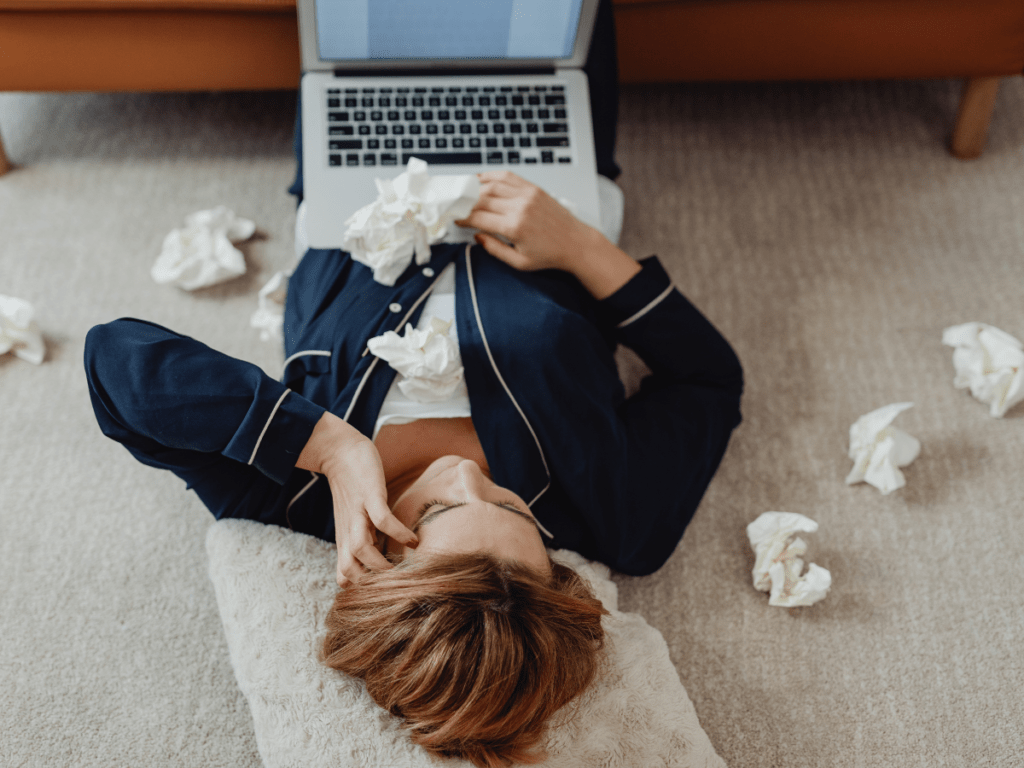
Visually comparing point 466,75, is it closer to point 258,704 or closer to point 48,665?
point 258,704

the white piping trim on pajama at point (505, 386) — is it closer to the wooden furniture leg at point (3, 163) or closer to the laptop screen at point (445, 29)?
the laptop screen at point (445, 29)

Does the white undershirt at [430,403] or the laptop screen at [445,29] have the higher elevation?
the laptop screen at [445,29]

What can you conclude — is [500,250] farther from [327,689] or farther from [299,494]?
[327,689]

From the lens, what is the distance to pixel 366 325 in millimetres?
1075

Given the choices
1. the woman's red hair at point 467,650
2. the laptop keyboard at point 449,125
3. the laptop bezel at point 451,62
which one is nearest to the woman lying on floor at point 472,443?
the woman's red hair at point 467,650

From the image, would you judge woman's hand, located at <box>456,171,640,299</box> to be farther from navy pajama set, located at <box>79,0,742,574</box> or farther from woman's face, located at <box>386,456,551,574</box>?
woman's face, located at <box>386,456,551,574</box>

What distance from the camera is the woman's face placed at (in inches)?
34.9

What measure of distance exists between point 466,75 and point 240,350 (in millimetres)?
621

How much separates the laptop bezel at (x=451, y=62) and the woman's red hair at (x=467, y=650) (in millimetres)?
781

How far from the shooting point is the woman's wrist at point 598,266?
1.15 meters

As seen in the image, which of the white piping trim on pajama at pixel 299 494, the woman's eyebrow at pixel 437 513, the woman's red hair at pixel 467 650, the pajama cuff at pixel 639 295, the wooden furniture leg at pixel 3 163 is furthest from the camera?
the wooden furniture leg at pixel 3 163

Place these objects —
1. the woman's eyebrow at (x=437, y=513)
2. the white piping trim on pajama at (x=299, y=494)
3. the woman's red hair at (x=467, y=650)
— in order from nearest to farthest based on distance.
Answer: the woman's red hair at (x=467, y=650) → the woman's eyebrow at (x=437, y=513) → the white piping trim on pajama at (x=299, y=494)

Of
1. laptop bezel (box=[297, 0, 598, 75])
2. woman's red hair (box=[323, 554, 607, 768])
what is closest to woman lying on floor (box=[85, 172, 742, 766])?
woman's red hair (box=[323, 554, 607, 768])

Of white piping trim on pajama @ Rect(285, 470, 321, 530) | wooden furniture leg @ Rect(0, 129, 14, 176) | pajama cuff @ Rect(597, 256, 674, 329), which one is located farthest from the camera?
wooden furniture leg @ Rect(0, 129, 14, 176)
